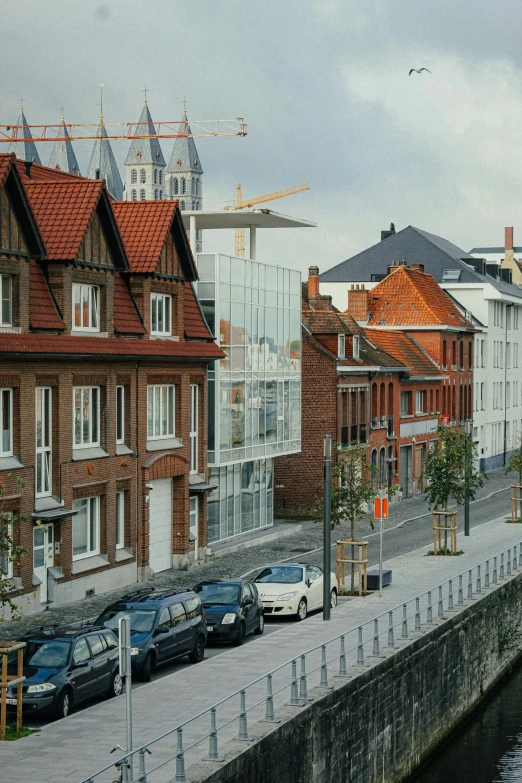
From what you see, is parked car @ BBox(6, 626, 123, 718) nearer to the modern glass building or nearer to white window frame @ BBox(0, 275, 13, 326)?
white window frame @ BBox(0, 275, 13, 326)

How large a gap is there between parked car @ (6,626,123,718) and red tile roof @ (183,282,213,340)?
61.5 feet

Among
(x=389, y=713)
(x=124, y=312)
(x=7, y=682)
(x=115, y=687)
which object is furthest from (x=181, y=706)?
(x=124, y=312)

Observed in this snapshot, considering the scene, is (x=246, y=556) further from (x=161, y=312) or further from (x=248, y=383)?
(x=161, y=312)

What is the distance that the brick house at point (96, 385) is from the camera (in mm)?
32031

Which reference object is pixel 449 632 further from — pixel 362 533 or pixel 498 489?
pixel 498 489

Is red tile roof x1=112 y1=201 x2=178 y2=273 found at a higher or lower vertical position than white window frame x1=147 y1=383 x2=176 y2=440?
higher

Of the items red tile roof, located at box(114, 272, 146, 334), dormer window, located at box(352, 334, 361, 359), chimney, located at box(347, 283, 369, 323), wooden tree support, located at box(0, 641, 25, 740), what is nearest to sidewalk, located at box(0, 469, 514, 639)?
wooden tree support, located at box(0, 641, 25, 740)

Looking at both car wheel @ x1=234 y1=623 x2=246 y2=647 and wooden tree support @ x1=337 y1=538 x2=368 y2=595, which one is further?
wooden tree support @ x1=337 y1=538 x2=368 y2=595

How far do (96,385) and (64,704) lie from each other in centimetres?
1504

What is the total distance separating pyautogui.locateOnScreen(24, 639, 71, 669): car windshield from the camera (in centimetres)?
2205

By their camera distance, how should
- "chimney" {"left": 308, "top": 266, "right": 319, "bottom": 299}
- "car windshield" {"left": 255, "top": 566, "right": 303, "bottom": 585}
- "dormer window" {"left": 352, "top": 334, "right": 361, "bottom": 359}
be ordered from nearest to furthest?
"car windshield" {"left": 255, "top": 566, "right": 303, "bottom": 585} → "dormer window" {"left": 352, "top": 334, "right": 361, "bottom": 359} → "chimney" {"left": 308, "top": 266, "right": 319, "bottom": 299}

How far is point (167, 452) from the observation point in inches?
1555

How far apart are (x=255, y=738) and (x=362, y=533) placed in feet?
116

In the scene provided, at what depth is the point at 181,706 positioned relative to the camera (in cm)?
2203
